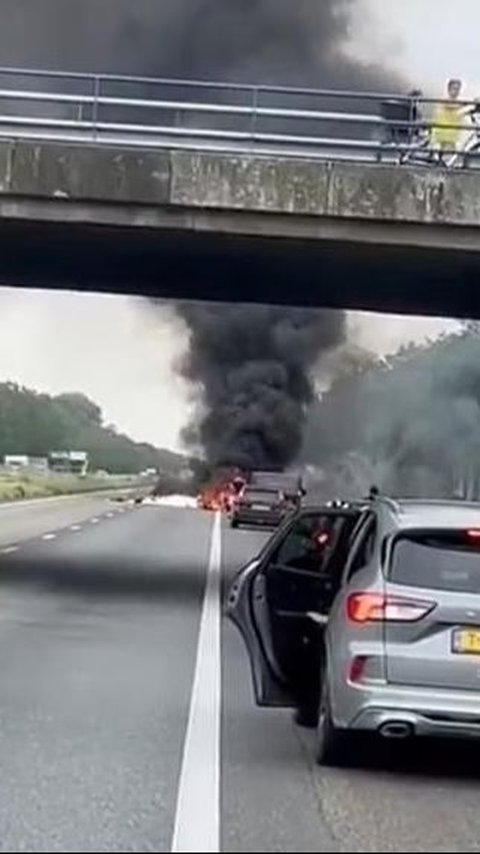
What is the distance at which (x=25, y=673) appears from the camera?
1198cm

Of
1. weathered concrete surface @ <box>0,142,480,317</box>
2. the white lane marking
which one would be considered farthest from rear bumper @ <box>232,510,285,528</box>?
the white lane marking

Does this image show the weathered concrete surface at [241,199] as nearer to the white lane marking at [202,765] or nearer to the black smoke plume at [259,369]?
the white lane marking at [202,765]

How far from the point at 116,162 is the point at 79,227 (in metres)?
0.94

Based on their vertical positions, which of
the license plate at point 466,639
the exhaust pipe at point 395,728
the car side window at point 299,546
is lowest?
the exhaust pipe at point 395,728

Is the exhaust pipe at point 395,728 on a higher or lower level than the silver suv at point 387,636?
lower

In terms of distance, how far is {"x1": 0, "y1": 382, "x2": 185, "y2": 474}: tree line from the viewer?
136m

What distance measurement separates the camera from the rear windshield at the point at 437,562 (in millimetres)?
8484

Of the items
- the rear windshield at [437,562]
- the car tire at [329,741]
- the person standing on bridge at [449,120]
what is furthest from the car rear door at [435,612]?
the person standing on bridge at [449,120]

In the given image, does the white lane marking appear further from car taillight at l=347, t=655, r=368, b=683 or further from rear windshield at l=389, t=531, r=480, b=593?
rear windshield at l=389, t=531, r=480, b=593

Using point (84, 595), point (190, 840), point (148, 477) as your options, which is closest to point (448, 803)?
point (190, 840)

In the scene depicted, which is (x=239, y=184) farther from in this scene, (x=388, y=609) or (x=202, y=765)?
(x=202, y=765)

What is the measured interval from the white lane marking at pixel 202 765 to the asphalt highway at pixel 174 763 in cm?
1

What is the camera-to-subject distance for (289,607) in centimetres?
975

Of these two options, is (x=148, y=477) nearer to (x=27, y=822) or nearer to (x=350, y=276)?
(x=350, y=276)
